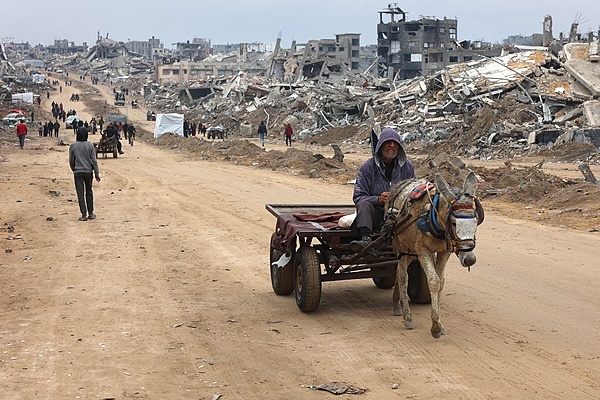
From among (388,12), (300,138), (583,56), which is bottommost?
(300,138)

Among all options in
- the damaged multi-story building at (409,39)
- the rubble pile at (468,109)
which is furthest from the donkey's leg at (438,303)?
the damaged multi-story building at (409,39)

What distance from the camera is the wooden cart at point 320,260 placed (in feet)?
26.9

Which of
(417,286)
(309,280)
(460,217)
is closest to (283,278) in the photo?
(309,280)

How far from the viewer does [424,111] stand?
4159 centimetres

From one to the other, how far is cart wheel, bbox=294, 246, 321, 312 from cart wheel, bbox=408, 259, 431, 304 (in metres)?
1.12

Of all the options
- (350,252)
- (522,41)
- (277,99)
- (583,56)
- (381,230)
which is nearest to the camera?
(381,230)

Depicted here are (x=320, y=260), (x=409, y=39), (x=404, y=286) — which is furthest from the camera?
(x=409, y=39)

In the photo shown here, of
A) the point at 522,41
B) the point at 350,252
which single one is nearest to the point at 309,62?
the point at 350,252

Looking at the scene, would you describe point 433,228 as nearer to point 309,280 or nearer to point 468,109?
point 309,280

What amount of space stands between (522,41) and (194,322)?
645 feet

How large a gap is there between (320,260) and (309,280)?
16.0 inches

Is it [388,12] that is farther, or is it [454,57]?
[388,12]

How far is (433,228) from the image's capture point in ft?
22.8

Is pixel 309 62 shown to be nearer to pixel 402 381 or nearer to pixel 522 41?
pixel 402 381
